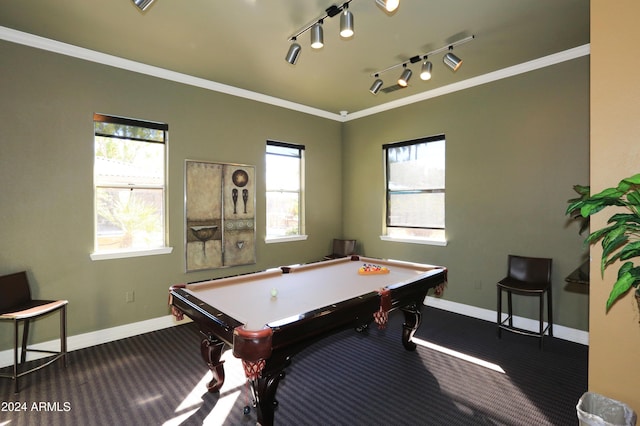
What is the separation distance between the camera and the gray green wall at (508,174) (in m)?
3.35

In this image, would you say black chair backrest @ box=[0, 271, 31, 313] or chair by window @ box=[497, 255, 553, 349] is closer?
black chair backrest @ box=[0, 271, 31, 313]

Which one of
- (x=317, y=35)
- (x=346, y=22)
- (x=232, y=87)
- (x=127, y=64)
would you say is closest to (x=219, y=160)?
(x=232, y=87)

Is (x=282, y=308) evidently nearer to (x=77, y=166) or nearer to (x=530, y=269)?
(x=77, y=166)

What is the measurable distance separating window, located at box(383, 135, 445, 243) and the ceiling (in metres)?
1.06

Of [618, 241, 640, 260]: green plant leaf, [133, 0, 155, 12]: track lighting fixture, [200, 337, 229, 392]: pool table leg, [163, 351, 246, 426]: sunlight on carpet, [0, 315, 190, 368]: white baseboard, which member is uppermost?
[133, 0, 155, 12]: track lighting fixture

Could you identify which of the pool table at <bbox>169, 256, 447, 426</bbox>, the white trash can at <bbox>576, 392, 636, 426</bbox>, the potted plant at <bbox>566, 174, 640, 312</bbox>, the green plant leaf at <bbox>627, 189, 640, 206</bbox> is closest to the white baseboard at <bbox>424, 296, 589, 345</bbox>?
Result: the pool table at <bbox>169, 256, 447, 426</bbox>

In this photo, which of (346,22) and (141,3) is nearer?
(141,3)

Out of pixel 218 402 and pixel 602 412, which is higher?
pixel 602 412

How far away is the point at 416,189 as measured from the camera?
4688 mm

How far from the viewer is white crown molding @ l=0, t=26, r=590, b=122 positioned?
2.97 m

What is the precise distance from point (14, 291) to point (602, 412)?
4291 millimetres

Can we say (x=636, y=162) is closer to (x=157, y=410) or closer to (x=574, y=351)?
(x=574, y=351)

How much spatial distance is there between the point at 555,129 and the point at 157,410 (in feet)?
14.6

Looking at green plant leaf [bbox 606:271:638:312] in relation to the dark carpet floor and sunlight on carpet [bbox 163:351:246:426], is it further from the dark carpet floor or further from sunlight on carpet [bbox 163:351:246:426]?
sunlight on carpet [bbox 163:351:246:426]
